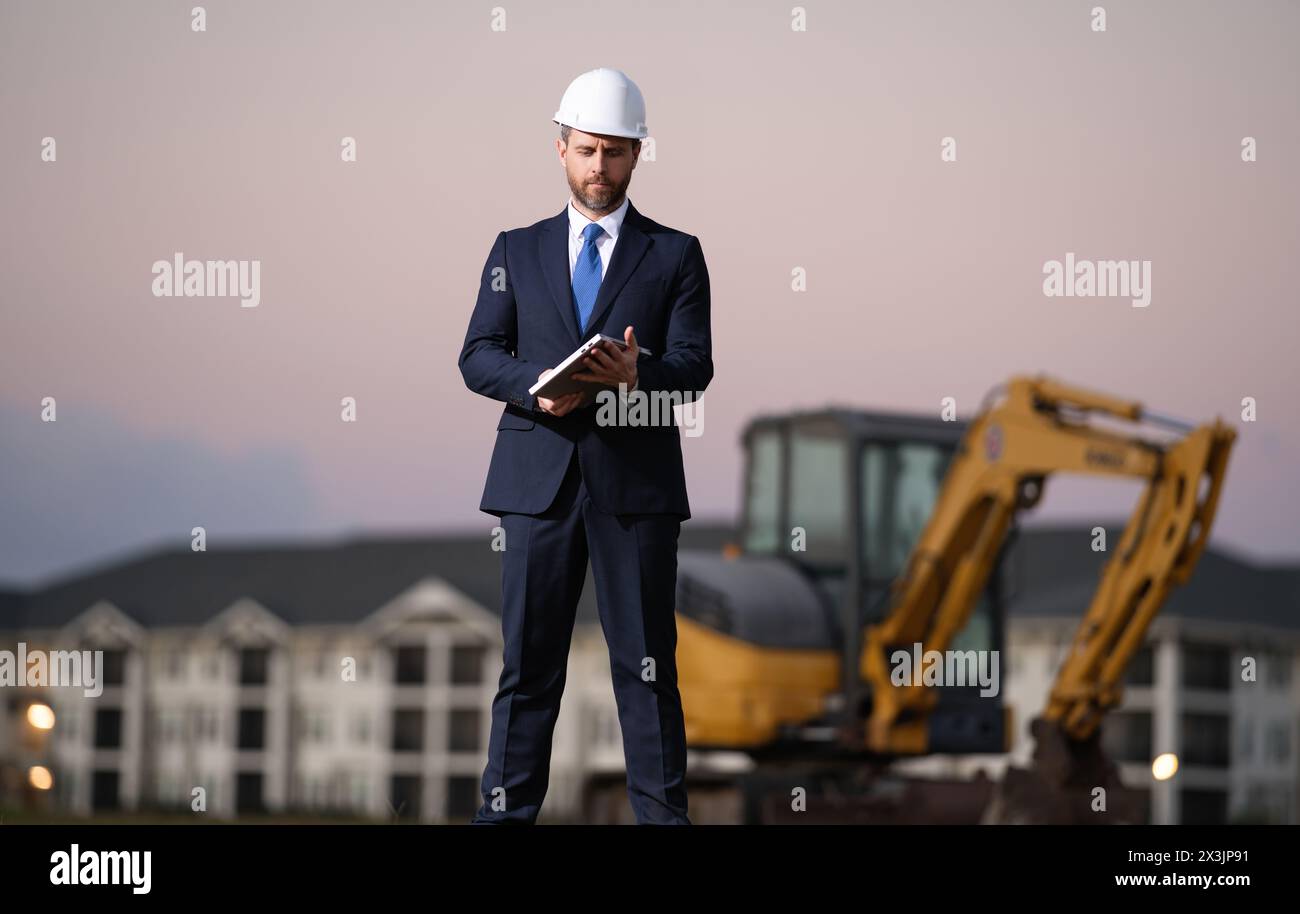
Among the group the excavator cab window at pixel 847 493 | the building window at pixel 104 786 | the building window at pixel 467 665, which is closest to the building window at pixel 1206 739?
the building window at pixel 467 665

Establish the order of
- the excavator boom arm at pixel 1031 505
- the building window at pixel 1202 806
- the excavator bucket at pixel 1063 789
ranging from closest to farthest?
1. the excavator bucket at pixel 1063 789
2. the excavator boom arm at pixel 1031 505
3. the building window at pixel 1202 806

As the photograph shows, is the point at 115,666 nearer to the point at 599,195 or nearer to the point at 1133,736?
the point at 1133,736

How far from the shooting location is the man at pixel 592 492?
5086mm

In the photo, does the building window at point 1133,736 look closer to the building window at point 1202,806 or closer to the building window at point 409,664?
the building window at point 1202,806

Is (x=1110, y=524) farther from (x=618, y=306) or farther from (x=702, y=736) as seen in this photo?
(x=618, y=306)

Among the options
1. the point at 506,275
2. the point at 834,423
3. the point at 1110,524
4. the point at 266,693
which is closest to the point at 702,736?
the point at 834,423

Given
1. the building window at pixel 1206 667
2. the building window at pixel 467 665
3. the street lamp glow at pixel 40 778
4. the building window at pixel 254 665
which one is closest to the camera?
the street lamp glow at pixel 40 778

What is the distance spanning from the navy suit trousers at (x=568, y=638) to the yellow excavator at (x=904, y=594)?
1120 cm

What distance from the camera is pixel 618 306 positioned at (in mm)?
5250

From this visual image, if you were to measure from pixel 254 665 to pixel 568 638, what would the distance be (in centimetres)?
Answer: 8054

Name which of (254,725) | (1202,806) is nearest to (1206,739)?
(1202,806)

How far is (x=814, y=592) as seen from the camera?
A: 1747 cm
